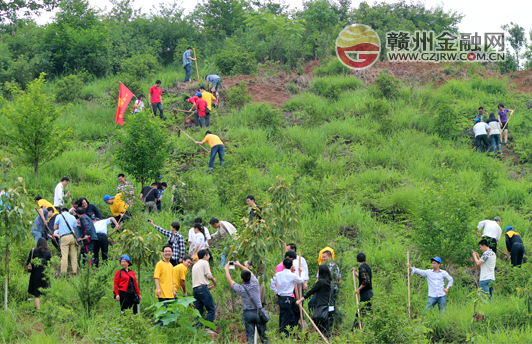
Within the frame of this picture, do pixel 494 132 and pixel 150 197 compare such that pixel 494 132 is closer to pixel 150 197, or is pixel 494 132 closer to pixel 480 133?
pixel 480 133

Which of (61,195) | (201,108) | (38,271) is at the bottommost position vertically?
(38,271)

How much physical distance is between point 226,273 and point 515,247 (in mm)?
7280

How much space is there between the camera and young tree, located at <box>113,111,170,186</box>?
13320mm

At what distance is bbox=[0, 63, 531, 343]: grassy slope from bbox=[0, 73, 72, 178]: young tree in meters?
0.74

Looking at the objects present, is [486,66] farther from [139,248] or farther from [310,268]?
[139,248]

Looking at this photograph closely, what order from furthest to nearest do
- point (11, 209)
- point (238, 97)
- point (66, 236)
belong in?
point (238, 97) → point (66, 236) → point (11, 209)

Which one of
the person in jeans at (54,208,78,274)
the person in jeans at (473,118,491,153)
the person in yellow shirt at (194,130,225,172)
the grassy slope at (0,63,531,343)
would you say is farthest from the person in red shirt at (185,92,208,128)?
the person in jeans at (473,118,491,153)

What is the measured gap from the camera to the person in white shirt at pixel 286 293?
8477 millimetres

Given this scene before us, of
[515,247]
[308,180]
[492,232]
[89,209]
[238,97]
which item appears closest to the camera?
[89,209]

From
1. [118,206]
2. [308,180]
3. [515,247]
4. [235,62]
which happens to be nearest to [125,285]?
[118,206]

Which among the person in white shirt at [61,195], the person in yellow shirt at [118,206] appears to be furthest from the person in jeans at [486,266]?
the person in white shirt at [61,195]

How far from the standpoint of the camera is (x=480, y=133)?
17547 mm

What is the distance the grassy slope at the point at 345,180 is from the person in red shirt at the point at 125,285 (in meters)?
0.53

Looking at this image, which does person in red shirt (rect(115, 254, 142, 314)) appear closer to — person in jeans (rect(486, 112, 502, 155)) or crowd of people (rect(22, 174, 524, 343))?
crowd of people (rect(22, 174, 524, 343))
